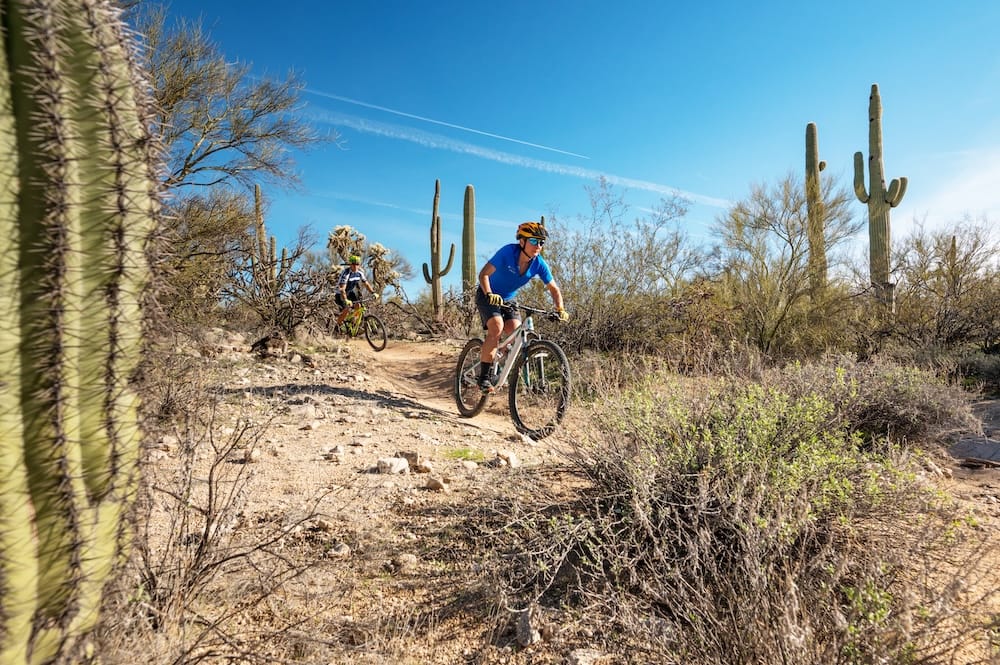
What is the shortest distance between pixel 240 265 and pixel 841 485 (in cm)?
951

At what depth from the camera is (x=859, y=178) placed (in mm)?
12781

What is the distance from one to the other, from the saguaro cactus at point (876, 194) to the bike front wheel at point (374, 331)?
32.4 feet

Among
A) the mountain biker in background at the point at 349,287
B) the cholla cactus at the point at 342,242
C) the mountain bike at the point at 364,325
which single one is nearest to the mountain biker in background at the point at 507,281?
the mountain biker in background at the point at 349,287

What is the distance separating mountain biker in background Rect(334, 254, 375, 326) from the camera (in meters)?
10.4

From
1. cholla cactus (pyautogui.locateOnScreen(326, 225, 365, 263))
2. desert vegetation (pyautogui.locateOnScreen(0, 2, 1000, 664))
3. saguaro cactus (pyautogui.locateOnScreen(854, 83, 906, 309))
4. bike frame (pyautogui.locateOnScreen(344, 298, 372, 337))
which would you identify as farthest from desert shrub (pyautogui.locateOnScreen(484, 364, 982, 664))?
cholla cactus (pyautogui.locateOnScreen(326, 225, 365, 263))

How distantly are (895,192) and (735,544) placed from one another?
1315 cm

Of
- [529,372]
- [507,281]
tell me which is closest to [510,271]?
[507,281]

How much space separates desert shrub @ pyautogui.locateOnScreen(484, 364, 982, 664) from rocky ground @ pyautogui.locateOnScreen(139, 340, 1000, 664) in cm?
23

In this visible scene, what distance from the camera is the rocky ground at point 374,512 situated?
6.18 ft

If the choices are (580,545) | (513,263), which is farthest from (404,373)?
(580,545)

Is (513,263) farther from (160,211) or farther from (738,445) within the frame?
(160,211)

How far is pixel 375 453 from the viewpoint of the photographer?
4.02m

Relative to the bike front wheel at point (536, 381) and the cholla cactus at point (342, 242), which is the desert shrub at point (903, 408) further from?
the cholla cactus at point (342, 242)

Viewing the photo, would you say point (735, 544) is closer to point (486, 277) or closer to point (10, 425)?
point (10, 425)
